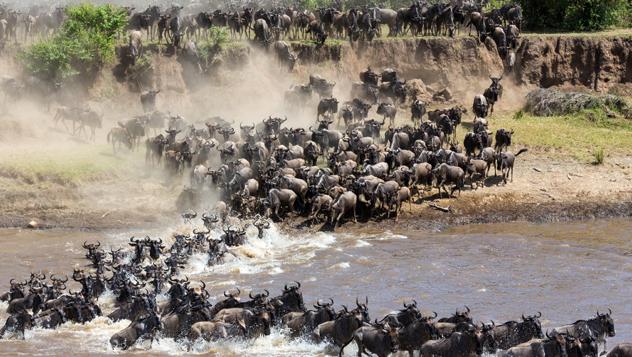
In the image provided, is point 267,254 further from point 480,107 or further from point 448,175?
point 480,107

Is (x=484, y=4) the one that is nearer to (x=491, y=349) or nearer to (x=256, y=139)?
(x=256, y=139)

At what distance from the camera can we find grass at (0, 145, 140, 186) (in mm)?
30609

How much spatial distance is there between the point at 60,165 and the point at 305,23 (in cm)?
1432

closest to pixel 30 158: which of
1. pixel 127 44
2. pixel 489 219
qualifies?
pixel 127 44

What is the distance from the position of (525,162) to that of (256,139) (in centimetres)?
847

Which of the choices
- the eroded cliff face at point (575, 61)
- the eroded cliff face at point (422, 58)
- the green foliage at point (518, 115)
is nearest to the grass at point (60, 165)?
the eroded cliff face at point (422, 58)

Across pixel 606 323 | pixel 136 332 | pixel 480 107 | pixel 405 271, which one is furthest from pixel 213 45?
pixel 606 323

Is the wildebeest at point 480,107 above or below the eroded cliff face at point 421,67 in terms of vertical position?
below

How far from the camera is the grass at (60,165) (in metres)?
30.6

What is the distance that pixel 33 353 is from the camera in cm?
1897

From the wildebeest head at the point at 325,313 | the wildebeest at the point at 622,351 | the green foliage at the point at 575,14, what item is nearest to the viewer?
the wildebeest at the point at 622,351

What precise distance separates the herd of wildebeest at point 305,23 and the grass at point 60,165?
8.90m

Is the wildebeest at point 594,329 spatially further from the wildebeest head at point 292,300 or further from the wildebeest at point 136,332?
the wildebeest at point 136,332

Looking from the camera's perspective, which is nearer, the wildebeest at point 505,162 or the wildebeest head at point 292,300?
the wildebeest head at point 292,300
